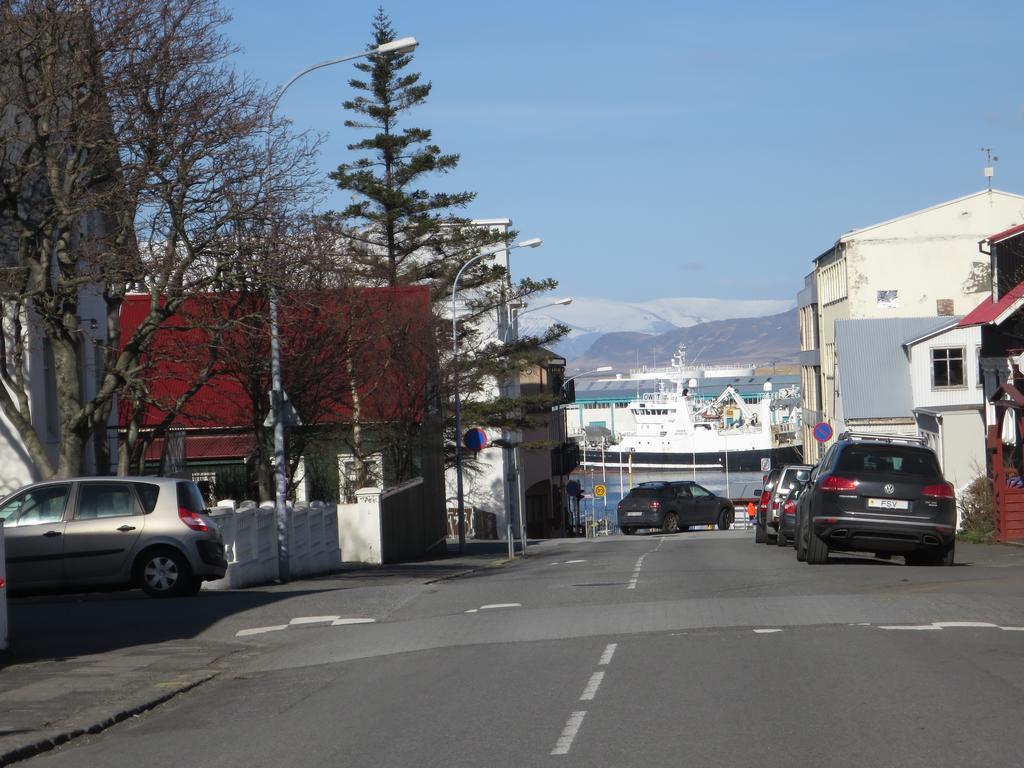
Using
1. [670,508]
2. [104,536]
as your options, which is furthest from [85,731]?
[670,508]

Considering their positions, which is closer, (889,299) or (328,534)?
(328,534)

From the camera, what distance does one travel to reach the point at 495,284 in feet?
189

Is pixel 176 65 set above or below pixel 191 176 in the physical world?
above

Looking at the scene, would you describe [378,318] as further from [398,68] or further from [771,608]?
[771,608]

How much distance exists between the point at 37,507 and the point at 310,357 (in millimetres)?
16229

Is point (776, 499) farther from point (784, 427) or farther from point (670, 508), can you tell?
point (784, 427)

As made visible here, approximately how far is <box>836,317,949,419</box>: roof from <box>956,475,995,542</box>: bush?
3162 cm

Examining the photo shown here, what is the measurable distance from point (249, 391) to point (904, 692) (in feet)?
79.3

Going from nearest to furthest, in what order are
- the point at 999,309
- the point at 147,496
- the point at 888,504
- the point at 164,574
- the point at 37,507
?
the point at 37,507 → the point at 147,496 → the point at 164,574 → the point at 888,504 → the point at 999,309

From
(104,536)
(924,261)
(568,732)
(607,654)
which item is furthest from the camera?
(924,261)

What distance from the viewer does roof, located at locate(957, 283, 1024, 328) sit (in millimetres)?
38213

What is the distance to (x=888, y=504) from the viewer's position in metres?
20.2

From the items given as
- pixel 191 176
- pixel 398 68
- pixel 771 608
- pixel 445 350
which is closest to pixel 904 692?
pixel 771 608

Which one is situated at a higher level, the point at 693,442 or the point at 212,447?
the point at 212,447
